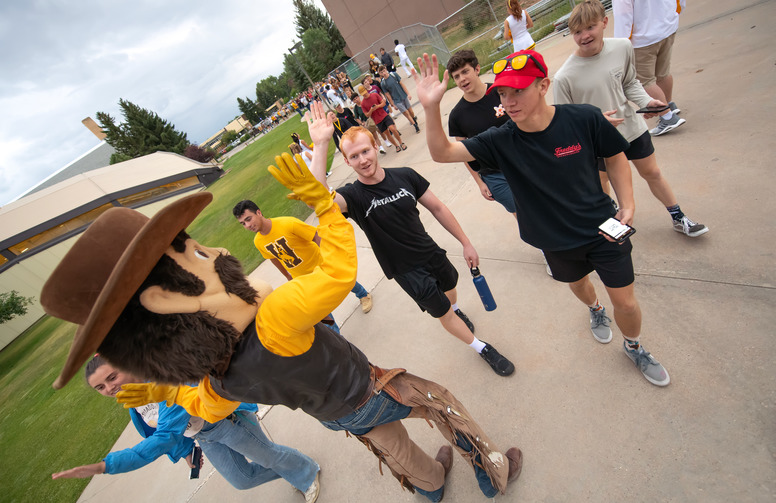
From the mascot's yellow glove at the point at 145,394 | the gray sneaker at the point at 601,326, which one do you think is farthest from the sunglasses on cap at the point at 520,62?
the mascot's yellow glove at the point at 145,394

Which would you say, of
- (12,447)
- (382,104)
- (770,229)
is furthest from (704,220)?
(12,447)

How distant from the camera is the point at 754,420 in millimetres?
1750

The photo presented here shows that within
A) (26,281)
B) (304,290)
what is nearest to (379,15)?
(26,281)

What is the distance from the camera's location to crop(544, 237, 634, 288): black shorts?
6.26 ft

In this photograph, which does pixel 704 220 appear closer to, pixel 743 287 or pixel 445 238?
pixel 743 287

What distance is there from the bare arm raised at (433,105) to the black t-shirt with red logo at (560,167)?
0.11m

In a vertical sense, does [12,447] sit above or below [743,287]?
above

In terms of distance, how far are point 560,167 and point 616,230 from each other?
1.46 feet

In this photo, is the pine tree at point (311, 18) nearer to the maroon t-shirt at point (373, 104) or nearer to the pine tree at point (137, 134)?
the pine tree at point (137, 134)

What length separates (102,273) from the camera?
1032 millimetres

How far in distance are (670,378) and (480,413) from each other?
1218mm

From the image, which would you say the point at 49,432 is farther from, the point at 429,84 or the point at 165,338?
the point at 429,84

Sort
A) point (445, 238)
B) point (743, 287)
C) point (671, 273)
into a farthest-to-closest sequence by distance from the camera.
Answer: point (445, 238) < point (671, 273) < point (743, 287)

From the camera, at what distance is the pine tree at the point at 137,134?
38.5 meters
